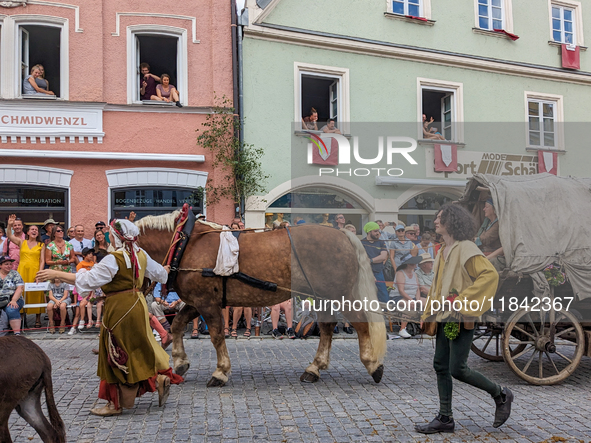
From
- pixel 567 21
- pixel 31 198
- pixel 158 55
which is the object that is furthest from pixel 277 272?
pixel 567 21

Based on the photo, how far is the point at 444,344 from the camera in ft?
14.7

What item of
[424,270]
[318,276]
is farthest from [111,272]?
[424,270]

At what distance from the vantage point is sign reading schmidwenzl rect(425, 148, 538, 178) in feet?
48.0

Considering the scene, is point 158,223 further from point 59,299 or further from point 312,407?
point 59,299

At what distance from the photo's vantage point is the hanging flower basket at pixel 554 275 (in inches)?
238

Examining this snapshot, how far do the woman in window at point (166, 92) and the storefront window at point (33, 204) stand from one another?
2.96 metres

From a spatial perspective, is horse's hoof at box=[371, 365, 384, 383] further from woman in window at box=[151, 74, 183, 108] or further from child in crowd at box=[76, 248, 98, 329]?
woman in window at box=[151, 74, 183, 108]

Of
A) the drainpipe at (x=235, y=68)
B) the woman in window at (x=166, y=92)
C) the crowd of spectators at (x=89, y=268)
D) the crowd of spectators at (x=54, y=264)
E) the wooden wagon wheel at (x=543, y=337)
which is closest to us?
the wooden wagon wheel at (x=543, y=337)

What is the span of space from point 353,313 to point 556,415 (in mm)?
2275

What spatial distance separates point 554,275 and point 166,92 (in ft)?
31.0

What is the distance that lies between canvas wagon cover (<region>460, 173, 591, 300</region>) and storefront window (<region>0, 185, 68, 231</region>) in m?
9.10

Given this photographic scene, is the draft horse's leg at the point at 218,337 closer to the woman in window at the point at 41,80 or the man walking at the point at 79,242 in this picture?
the man walking at the point at 79,242

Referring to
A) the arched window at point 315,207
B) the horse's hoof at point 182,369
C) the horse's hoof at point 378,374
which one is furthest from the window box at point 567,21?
the horse's hoof at point 182,369

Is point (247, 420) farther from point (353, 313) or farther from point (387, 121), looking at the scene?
point (387, 121)
